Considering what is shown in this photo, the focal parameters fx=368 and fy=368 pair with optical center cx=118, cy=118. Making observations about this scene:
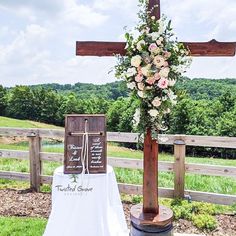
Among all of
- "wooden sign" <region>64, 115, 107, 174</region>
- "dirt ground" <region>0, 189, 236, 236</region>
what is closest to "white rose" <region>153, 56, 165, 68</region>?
"wooden sign" <region>64, 115, 107, 174</region>

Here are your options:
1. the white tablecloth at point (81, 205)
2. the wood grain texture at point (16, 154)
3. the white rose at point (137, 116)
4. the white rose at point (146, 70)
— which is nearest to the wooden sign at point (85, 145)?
the white tablecloth at point (81, 205)

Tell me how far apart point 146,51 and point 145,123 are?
63 cm

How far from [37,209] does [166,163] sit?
1.95 metres

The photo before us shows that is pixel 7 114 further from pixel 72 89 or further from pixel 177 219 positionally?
pixel 177 219

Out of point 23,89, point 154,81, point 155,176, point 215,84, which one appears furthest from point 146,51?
point 23,89

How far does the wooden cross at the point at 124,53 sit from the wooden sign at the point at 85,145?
1.92ft

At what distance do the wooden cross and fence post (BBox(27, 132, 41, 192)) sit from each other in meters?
2.81

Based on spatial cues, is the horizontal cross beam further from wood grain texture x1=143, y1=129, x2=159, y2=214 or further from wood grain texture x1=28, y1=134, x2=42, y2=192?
wood grain texture x1=28, y1=134, x2=42, y2=192

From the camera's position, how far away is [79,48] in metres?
3.52

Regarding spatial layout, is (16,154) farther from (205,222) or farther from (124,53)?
(124,53)

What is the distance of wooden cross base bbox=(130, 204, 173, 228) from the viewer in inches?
127

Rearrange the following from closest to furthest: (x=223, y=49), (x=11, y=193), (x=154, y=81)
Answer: (x=154, y=81), (x=223, y=49), (x=11, y=193)

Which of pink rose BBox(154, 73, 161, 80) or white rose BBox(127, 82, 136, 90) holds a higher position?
pink rose BBox(154, 73, 161, 80)

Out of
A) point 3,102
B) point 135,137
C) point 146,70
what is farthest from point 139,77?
point 3,102
